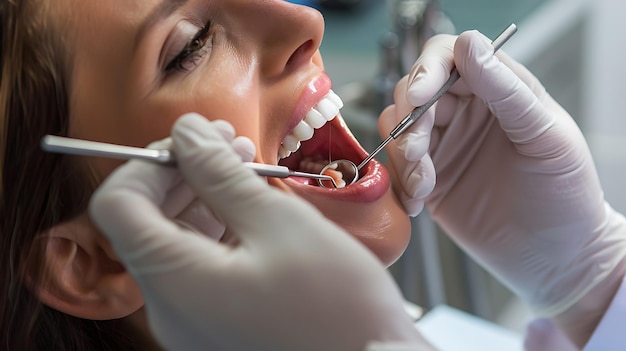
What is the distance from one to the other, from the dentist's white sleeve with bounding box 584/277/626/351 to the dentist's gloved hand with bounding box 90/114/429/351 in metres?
0.69

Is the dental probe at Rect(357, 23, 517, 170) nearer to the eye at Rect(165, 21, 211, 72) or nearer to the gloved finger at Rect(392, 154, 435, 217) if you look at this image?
the gloved finger at Rect(392, 154, 435, 217)

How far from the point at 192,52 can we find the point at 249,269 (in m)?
0.39

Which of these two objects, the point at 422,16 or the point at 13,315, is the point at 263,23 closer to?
the point at 13,315

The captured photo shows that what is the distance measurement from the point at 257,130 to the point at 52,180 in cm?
29

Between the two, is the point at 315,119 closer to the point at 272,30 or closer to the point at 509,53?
the point at 272,30

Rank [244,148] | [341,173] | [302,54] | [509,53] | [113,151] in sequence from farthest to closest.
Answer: [509,53] < [341,173] < [302,54] < [244,148] < [113,151]

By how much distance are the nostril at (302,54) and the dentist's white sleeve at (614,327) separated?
2.31ft

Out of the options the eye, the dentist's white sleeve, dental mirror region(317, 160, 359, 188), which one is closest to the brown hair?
the eye

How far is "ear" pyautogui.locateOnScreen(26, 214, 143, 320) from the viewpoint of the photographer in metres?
1.04

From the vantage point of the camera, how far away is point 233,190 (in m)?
0.81

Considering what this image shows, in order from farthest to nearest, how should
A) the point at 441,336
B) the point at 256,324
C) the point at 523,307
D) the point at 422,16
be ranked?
the point at 523,307 → the point at 422,16 → the point at 441,336 → the point at 256,324

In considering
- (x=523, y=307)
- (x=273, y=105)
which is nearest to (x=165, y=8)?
(x=273, y=105)

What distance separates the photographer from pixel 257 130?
1.08 meters

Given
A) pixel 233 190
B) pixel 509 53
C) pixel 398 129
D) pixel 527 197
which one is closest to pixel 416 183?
pixel 398 129
